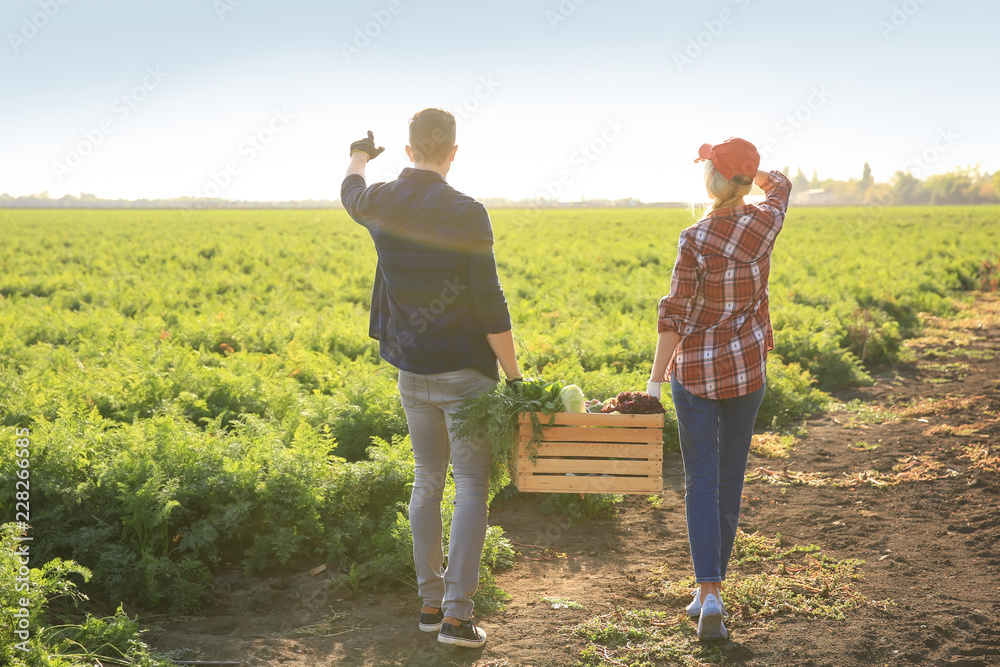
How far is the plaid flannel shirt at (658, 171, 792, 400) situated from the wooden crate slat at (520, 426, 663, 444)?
31cm

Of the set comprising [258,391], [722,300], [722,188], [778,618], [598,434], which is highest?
[722,188]

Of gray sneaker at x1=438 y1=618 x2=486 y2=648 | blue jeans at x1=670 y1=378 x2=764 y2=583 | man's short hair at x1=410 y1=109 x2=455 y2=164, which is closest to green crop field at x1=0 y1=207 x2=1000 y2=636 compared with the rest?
gray sneaker at x1=438 y1=618 x2=486 y2=648

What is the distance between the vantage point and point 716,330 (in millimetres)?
3611

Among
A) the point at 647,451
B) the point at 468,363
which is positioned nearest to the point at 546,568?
the point at 647,451

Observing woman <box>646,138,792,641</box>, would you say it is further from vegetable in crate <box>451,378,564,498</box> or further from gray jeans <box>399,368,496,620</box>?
gray jeans <box>399,368,496,620</box>

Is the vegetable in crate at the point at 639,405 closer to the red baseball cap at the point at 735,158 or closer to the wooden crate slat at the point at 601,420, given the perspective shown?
the wooden crate slat at the point at 601,420

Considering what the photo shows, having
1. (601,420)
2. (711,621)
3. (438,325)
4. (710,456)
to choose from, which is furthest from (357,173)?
(711,621)

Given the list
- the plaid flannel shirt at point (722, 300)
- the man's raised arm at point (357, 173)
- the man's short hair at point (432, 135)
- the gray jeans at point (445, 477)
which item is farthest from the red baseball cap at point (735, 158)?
the man's raised arm at point (357, 173)

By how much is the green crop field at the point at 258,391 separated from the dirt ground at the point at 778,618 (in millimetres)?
370

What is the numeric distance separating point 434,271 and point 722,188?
1.44 meters

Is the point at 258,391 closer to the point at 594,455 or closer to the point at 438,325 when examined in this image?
the point at 438,325

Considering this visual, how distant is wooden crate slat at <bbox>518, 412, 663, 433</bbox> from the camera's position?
12.0 feet

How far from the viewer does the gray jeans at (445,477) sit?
358cm

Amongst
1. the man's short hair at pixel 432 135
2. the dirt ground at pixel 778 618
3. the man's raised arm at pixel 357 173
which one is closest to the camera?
the man's short hair at pixel 432 135
